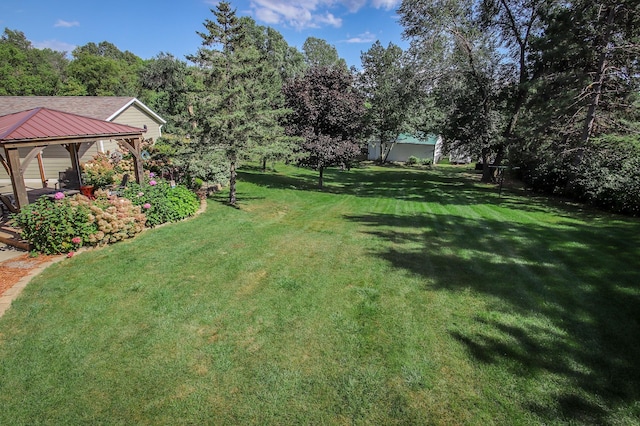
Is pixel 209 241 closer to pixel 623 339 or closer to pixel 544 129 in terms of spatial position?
pixel 623 339

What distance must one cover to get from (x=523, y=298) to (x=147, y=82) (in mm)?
51887

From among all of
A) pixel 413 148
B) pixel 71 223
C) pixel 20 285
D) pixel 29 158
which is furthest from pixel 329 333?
pixel 413 148

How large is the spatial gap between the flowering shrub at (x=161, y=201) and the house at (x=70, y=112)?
10.6m

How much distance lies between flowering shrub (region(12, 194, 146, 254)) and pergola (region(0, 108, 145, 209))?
73 cm

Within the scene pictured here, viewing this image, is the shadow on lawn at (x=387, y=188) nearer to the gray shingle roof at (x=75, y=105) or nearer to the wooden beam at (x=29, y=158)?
the gray shingle roof at (x=75, y=105)

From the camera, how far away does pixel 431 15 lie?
17.1 meters

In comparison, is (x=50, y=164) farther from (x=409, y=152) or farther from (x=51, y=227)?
(x=409, y=152)

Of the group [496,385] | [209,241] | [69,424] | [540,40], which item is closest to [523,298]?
[496,385]

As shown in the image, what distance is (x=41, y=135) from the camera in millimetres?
7438

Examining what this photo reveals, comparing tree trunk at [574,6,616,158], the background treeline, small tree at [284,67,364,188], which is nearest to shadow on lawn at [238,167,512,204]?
the background treeline

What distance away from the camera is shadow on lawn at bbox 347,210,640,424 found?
3414 millimetres

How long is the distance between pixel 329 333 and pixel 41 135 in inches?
323

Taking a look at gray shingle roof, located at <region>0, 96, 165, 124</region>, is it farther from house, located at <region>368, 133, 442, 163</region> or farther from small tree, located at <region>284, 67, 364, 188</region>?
house, located at <region>368, 133, 442, 163</region>

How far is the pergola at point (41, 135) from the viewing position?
6937 millimetres
